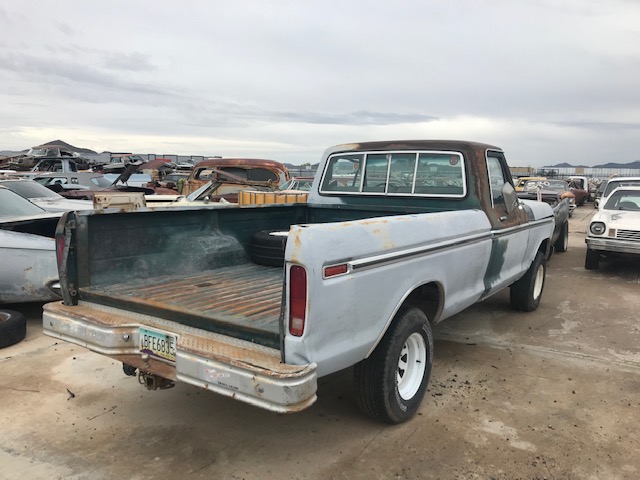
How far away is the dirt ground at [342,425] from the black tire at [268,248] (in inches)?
44.7

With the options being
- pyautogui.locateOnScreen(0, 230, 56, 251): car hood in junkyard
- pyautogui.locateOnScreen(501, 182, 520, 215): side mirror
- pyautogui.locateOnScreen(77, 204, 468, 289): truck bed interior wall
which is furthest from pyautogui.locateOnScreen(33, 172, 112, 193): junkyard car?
pyautogui.locateOnScreen(501, 182, 520, 215): side mirror

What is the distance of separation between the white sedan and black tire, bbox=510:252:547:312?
2.92 metres

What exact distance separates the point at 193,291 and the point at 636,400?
132 inches

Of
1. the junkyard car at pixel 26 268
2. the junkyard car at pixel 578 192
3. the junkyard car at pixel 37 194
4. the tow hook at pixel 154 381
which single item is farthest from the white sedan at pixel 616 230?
the junkyard car at pixel 578 192

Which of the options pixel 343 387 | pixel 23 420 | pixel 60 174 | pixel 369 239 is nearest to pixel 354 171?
pixel 343 387

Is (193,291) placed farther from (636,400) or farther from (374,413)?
(636,400)

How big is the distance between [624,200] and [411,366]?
784cm

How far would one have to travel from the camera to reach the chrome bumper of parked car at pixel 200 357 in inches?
93.4

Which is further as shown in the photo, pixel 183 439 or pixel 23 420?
pixel 23 420

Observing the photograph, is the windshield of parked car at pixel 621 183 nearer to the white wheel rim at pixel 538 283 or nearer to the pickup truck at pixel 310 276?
the white wheel rim at pixel 538 283

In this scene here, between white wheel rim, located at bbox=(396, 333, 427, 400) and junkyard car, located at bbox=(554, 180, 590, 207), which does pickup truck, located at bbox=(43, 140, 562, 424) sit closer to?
white wheel rim, located at bbox=(396, 333, 427, 400)

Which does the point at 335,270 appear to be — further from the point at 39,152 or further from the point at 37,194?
the point at 39,152

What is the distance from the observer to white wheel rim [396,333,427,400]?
344 cm

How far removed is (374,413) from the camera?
127 inches
